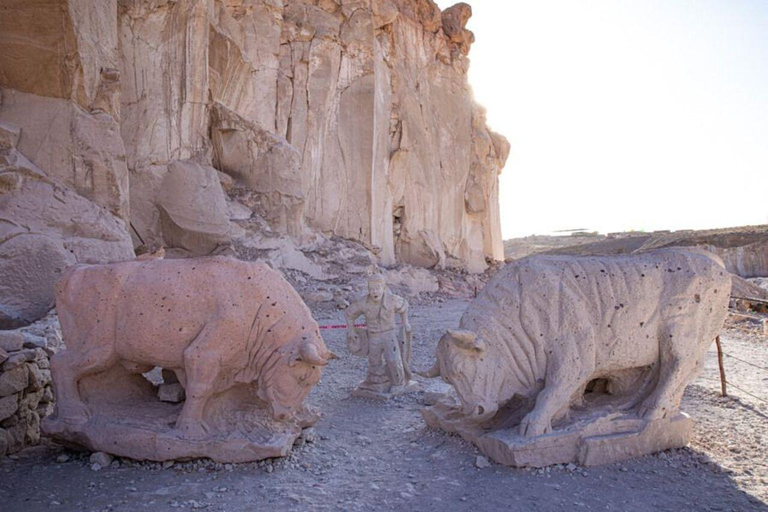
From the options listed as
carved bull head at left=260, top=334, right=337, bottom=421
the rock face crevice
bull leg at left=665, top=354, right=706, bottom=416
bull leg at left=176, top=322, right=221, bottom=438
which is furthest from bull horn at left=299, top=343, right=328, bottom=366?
the rock face crevice

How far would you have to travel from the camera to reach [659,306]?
4.27 metres

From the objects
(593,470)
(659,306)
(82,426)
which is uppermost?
(659,306)

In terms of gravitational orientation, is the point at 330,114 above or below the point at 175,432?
above

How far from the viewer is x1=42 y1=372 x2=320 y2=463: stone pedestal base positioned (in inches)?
153

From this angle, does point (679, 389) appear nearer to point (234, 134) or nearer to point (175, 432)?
point (175, 432)

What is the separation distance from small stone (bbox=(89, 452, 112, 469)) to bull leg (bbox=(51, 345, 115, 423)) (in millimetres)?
290

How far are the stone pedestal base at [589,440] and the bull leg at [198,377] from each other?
7.06 feet

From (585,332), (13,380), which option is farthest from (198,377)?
(585,332)

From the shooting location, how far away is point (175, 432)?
3916 mm

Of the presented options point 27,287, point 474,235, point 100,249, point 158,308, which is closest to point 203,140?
point 100,249

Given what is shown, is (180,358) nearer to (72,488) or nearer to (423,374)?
(72,488)

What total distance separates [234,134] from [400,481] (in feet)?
37.4

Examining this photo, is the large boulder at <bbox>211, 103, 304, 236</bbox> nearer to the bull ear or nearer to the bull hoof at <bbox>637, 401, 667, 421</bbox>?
the bull ear

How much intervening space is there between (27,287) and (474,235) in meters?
21.1
